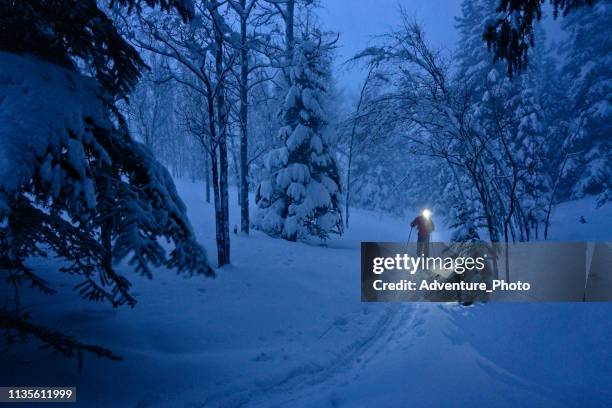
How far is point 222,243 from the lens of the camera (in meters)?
8.51

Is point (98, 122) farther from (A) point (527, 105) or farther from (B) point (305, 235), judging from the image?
(A) point (527, 105)

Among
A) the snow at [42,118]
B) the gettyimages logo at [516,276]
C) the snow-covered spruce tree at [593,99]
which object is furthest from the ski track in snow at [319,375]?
the snow-covered spruce tree at [593,99]

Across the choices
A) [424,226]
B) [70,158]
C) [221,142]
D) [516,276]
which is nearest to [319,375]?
[70,158]

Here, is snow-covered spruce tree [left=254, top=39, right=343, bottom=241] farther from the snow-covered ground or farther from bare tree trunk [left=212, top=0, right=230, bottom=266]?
the snow-covered ground

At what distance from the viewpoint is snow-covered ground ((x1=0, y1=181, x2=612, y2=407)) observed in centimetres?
368

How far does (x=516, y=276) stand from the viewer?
21.9ft

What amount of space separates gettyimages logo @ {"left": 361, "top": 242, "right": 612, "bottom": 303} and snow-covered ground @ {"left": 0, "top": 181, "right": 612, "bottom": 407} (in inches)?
18.9

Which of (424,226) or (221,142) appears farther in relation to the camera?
(424,226)

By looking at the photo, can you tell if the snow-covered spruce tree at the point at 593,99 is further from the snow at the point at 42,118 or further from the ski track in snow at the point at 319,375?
the snow at the point at 42,118

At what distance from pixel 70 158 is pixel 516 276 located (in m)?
7.67

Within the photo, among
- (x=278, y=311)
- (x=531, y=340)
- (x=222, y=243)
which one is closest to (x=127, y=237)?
(x=278, y=311)

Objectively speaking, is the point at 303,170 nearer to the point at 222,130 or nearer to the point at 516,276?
the point at 222,130

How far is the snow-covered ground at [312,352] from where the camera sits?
12.1 feet

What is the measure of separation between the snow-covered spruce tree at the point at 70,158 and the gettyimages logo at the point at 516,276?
555 centimetres
